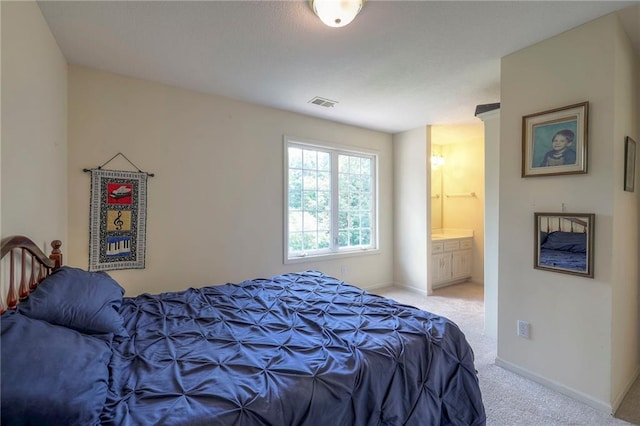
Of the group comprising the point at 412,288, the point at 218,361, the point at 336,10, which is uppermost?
the point at 336,10

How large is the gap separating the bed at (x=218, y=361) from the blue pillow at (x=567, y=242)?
1120mm

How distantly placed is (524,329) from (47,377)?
2878 millimetres

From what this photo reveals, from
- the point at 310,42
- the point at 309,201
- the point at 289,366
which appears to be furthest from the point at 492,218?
the point at 289,366

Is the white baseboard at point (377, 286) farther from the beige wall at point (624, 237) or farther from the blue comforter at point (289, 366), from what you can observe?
the beige wall at point (624, 237)

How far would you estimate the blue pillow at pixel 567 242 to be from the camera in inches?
79.6

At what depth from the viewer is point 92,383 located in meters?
1.00

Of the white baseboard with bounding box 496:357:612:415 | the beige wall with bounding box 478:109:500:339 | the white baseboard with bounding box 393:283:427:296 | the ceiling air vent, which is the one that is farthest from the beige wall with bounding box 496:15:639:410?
the white baseboard with bounding box 393:283:427:296

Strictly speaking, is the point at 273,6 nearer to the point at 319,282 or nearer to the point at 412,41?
the point at 412,41

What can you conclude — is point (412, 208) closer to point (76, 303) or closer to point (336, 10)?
point (336, 10)

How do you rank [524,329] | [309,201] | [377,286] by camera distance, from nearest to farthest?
[524,329] < [309,201] < [377,286]

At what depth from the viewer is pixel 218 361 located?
52.5 inches

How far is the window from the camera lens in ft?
13.0

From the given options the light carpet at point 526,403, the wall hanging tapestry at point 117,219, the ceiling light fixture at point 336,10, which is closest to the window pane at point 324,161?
the wall hanging tapestry at point 117,219

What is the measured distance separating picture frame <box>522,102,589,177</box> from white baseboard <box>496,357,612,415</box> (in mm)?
1536
